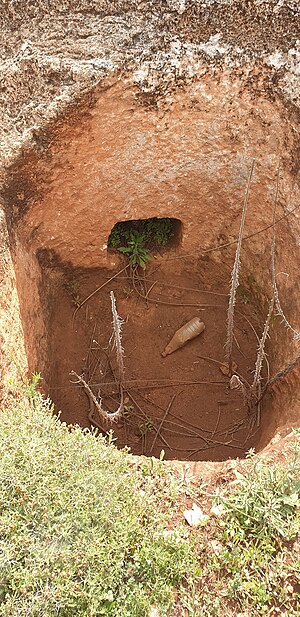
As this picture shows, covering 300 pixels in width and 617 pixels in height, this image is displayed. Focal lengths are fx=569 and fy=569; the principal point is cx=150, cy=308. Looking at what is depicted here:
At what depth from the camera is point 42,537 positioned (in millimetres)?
2193

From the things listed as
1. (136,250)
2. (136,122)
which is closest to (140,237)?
(136,250)

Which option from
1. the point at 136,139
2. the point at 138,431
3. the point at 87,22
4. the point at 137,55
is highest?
the point at 87,22

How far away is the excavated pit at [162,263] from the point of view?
331cm

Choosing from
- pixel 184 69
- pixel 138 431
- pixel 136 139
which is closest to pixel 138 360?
pixel 138 431

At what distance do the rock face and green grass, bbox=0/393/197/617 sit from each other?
72 cm

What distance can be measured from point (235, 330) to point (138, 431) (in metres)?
1.03

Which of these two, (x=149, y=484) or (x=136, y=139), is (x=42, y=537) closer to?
(x=149, y=484)

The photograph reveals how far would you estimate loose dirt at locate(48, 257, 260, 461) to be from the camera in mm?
3898

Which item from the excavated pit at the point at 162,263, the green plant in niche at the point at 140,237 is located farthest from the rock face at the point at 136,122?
the green plant in niche at the point at 140,237

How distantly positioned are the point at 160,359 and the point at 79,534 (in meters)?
2.14

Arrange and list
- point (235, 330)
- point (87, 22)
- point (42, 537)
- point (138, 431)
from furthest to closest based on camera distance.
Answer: point (235, 330)
point (138, 431)
point (87, 22)
point (42, 537)

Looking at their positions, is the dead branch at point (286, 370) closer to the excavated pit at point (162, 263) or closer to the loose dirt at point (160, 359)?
the excavated pit at point (162, 263)

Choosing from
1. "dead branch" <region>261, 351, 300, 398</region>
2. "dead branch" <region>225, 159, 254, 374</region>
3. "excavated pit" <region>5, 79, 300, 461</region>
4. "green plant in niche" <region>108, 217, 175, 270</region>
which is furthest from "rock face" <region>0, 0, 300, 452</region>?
"green plant in niche" <region>108, 217, 175, 270</region>

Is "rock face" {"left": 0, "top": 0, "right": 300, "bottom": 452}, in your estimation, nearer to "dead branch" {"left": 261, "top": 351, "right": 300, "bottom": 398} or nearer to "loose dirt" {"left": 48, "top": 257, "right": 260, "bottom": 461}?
"dead branch" {"left": 261, "top": 351, "right": 300, "bottom": 398}
